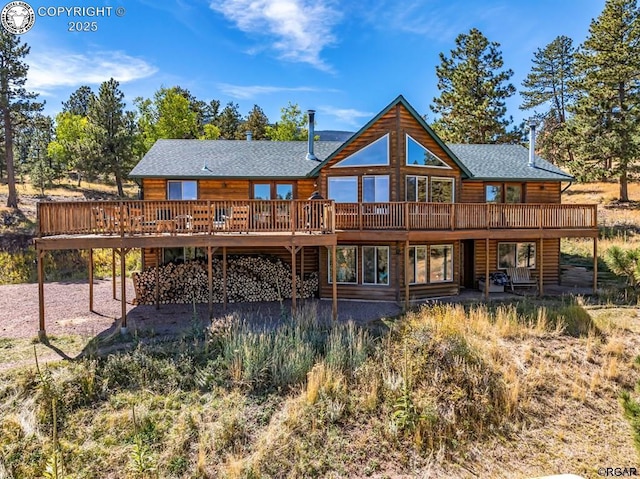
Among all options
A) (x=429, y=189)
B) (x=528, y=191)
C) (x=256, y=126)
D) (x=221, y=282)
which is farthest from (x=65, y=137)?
(x=528, y=191)

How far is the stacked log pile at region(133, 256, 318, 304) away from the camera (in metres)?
14.1

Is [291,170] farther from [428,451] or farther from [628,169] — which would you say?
[628,169]

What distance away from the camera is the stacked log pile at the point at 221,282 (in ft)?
46.2

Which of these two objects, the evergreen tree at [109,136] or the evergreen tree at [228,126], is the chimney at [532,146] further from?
the evergreen tree at [228,126]

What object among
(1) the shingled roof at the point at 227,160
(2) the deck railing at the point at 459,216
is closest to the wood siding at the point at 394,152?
(2) the deck railing at the point at 459,216

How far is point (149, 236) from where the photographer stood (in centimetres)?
1106

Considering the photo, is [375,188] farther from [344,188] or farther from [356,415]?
[356,415]

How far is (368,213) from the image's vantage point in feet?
45.3

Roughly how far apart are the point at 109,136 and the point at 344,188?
913 inches

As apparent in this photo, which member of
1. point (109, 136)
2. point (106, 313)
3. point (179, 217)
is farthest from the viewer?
point (109, 136)

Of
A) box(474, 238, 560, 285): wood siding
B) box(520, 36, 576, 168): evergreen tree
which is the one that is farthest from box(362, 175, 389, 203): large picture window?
box(520, 36, 576, 168): evergreen tree

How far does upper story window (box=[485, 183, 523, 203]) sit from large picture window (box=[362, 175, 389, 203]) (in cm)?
551

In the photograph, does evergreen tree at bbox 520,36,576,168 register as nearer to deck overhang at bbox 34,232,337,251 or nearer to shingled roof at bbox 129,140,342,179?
shingled roof at bbox 129,140,342,179

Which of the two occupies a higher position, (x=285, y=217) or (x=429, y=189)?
(x=429, y=189)
